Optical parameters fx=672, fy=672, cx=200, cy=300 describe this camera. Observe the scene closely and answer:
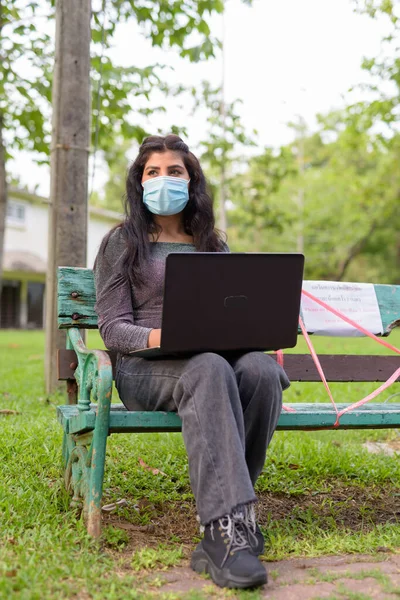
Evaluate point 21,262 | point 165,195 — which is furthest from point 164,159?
point 21,262

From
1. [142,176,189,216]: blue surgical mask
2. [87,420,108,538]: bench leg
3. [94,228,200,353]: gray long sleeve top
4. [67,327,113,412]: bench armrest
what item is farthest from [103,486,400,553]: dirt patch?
[142,176,189,216]: blue surgical mask

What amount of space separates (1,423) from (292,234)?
34399 millimetres

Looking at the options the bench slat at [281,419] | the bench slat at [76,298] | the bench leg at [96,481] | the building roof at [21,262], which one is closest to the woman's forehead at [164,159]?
the bench slat at [76,298]

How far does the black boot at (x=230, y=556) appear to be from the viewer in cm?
213

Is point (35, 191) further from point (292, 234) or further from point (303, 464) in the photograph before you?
point (292, 234)

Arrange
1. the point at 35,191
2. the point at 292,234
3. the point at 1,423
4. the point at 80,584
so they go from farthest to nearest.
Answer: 1. the point at 292,234
2. the point at 35,191
3. the point at 1,423
4. the point at 80,584

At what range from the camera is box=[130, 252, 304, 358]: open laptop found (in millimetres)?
2334

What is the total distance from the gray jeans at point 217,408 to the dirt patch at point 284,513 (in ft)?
1.58

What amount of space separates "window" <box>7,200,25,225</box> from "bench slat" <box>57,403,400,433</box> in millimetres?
24071

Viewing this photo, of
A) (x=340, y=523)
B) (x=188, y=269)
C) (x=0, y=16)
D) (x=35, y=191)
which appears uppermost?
(x=0, y=16)

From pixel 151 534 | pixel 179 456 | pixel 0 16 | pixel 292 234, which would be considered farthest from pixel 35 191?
pixel 292 234

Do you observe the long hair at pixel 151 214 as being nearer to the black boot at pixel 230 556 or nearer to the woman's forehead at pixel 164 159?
the woman's forehead at pixel 164 159

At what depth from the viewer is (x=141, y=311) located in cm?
295

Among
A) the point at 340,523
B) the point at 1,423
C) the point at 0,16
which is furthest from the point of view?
the point at 0,16
